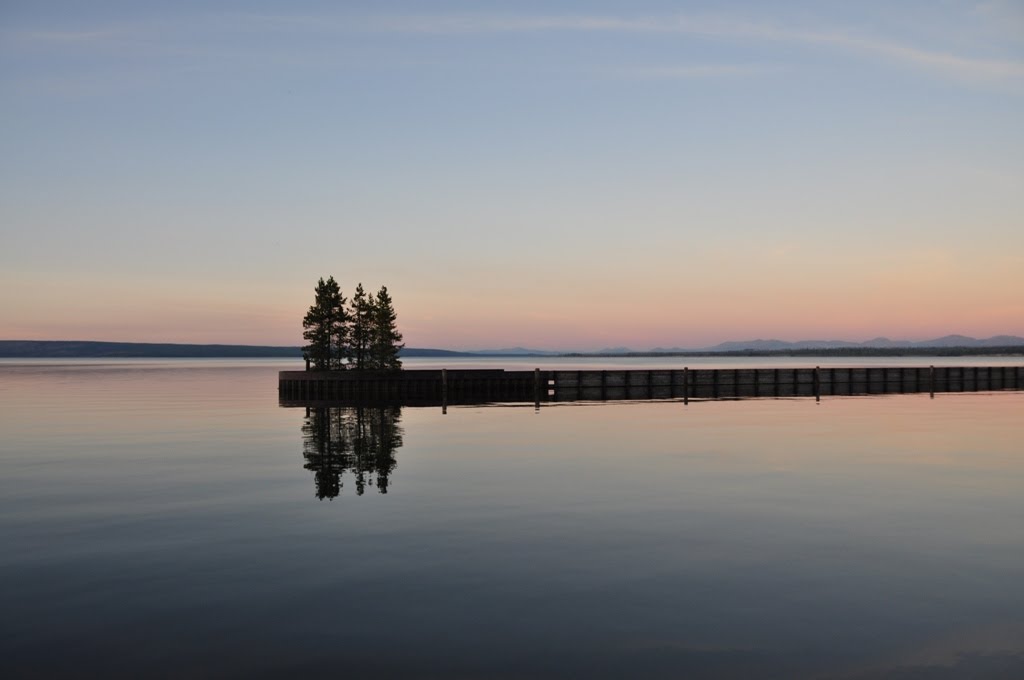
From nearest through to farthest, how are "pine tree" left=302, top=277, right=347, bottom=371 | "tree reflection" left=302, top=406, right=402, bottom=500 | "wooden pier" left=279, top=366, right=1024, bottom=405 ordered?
1. "tree reflection" left=302, top=406, right=402, bottom=500
2. "wooden pier" left=279, top=366, right=1024, bottom=405
3. "pine tree" left=302, top=277, right=347, bottom=371

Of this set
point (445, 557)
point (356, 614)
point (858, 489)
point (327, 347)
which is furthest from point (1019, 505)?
point (327, 347)

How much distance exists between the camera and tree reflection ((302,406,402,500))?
2447cm

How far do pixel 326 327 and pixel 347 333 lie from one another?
2625 millimetres

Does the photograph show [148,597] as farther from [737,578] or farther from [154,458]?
[154,458]

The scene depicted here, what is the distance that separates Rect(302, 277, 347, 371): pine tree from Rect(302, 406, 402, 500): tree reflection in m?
33.2

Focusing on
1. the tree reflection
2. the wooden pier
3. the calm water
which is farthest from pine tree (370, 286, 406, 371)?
the calm water

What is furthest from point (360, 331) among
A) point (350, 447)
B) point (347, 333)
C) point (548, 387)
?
point (350, 447)

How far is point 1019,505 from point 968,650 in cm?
1171

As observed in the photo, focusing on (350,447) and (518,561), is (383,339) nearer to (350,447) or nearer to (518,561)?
(350,447)

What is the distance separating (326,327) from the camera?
88312mm

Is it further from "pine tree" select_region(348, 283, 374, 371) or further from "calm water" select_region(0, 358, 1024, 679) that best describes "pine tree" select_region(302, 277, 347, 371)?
"calm water" select_region(0, 358, 1024, 679)

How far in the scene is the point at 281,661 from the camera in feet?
32.3

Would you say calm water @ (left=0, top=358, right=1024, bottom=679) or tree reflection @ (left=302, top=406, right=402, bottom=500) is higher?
calm water @ (left=0, top=358, right=1024, bottom=679)

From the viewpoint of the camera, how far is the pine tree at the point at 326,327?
87625mm
